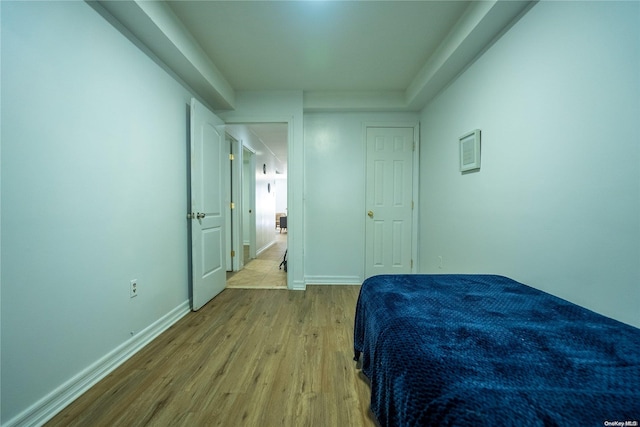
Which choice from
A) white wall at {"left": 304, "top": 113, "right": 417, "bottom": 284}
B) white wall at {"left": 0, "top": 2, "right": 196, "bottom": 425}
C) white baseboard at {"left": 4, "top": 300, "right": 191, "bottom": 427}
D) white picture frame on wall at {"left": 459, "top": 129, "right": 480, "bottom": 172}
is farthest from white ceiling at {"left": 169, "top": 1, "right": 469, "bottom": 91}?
white baseboard at {"left": 4, "top": 300, "right": 191, "bottom": 427}

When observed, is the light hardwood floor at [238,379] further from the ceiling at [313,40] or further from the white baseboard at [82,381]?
the ceiling at [313,40]

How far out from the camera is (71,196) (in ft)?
4.10

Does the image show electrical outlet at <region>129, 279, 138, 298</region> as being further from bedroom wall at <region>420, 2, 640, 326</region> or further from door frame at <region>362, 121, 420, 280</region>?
bedroom wall at <region>420, 2, 640, 326</region>

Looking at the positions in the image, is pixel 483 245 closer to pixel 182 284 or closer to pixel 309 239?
pixel 309 239

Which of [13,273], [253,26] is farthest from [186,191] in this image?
[253,26]

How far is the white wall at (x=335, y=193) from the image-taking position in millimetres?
3088

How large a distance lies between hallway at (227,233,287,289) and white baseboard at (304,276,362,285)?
0.35m

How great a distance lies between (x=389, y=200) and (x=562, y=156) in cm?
193

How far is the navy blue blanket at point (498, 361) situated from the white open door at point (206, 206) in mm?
1837

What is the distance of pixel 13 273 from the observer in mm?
1019

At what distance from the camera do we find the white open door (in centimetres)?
227

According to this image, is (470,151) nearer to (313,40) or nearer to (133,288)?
(313,40)

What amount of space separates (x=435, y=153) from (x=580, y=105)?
4.94 ft

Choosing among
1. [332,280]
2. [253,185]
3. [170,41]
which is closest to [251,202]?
[253,185]
